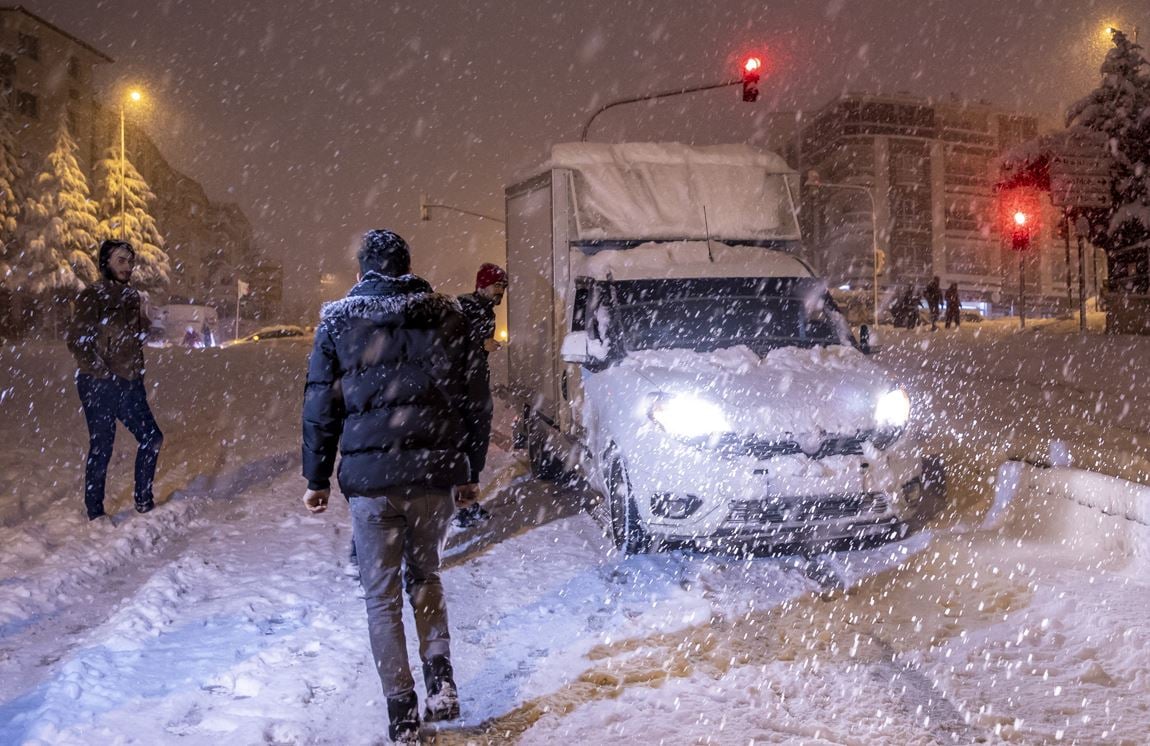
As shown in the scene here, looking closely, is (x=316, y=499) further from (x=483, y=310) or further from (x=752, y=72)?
(x=752, y=72)

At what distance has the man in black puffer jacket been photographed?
3703 mm

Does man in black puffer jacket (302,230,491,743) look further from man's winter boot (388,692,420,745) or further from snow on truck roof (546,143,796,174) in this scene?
snow on truck roof (546,143,796,174)

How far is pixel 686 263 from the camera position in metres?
7.38

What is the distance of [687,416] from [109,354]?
4.31 m

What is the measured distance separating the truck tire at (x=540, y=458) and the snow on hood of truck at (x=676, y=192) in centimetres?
203

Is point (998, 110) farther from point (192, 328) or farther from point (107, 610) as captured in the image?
point (107, 610)

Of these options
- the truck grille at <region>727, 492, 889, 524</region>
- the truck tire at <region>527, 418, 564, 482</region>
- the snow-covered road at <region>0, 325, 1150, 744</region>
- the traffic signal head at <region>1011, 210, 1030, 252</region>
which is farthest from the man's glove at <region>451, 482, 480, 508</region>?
the traffic signal head at <region>1011, 210, 1030, 252</region>

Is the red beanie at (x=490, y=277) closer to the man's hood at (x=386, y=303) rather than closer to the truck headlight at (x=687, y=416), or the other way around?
the truck headlight at (x=687, y=416)

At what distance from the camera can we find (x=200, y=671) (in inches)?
174

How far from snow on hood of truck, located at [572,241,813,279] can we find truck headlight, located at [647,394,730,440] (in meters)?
1.76

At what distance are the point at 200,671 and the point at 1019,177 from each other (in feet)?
106

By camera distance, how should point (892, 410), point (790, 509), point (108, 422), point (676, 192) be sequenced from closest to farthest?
point (790, 509), point (892, 410), point (108, 422), point (676, 192)

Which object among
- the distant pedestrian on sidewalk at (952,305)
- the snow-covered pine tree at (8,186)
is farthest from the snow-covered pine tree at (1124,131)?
the snow-covered pine tree at (8,186)

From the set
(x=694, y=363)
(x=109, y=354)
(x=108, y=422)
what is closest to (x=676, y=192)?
(x=694, y=363)
